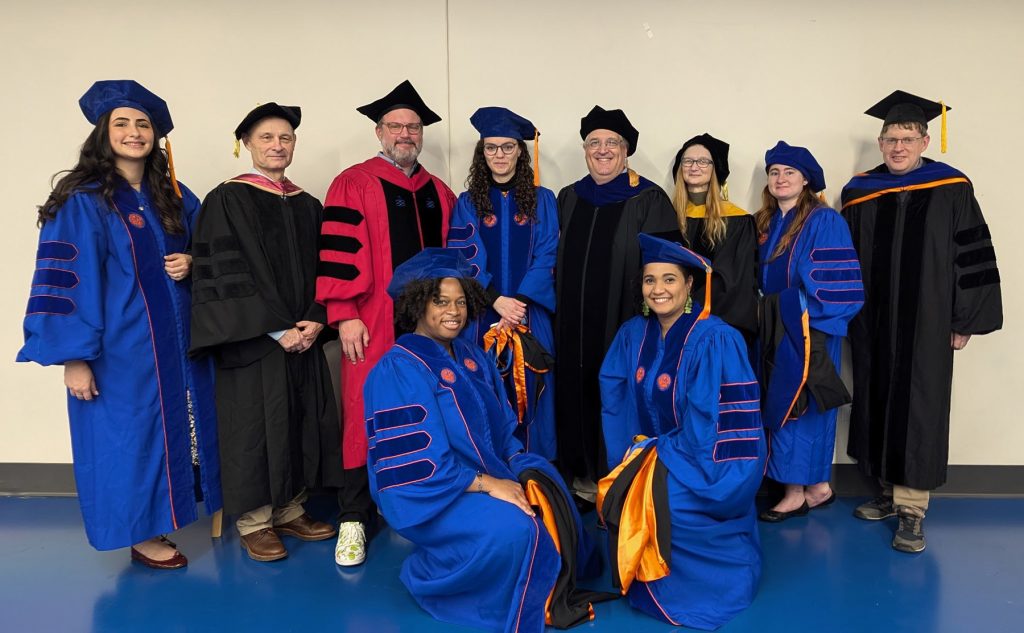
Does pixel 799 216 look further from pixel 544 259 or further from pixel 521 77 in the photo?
pixel 521 77

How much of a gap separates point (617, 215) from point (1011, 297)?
2.26m

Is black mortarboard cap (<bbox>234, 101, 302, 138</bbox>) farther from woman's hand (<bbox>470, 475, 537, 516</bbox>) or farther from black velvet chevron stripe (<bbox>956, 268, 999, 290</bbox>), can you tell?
black velvet chevron stripe (<bbox>956, 268, 999, 290</bbox>)

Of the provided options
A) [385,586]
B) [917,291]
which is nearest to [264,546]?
[385,586]

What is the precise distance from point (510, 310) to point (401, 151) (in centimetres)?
87

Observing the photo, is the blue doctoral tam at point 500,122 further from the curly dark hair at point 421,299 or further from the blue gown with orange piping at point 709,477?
the blue gown with orange piping at point 709,477

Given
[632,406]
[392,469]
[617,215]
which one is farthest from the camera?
[617,215]

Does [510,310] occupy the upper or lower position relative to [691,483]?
upper

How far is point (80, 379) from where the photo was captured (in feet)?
9.13

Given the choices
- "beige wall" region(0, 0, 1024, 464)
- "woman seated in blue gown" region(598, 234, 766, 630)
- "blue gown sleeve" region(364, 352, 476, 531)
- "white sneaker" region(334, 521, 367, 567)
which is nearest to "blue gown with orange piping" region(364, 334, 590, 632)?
"blue gown sleeve" region(364, 352, 476, 531)

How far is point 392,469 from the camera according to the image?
8.39ft

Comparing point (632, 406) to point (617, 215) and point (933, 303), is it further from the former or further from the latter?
point (933, 303)

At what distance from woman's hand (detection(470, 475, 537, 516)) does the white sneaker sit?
837 mm

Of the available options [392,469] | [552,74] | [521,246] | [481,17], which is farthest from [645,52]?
[392,469]

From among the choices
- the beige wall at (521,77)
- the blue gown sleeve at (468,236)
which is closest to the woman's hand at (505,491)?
the blue gown sleeve at (468,236)
